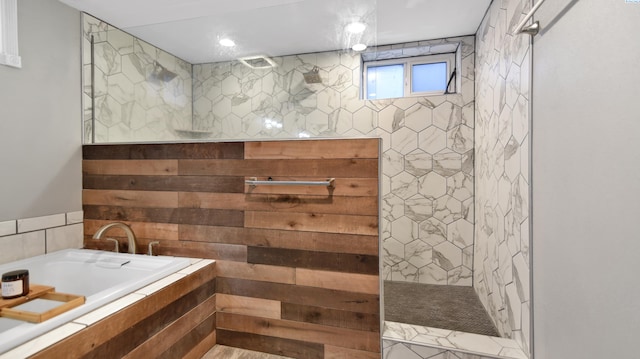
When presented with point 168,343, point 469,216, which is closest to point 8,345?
point 168,343

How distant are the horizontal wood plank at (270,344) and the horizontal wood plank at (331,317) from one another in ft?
0.45

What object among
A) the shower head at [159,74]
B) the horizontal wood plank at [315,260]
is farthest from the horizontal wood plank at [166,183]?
the shower head at [159,74]

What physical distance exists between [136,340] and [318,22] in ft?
6.97

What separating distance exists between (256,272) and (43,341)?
920 mm

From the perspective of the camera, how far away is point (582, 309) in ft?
3.30

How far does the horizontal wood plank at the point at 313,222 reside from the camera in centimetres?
153

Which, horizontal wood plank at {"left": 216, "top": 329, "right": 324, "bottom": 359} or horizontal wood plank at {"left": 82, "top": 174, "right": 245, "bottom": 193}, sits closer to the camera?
horizontal wood plank at {"left": 216, "top": 329, "right": 324, "bottom": 359}

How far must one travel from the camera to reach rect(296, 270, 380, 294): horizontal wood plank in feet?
4.99

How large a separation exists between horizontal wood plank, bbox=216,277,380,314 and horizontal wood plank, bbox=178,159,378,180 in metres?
0.62

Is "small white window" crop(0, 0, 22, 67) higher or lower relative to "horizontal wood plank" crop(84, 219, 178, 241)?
higher

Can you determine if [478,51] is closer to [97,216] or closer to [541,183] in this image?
[541,183]

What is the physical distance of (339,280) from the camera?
156cm

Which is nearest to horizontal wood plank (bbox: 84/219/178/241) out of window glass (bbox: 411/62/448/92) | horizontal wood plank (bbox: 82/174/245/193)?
horizontal wood plank (bbox: 82/174/245/193)

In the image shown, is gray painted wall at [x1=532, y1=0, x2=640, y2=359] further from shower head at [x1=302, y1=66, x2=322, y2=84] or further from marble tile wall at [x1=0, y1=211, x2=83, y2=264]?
marble tile wall at [x1=0, y1=211, x2=83, y2=264]
